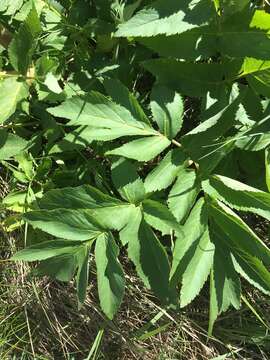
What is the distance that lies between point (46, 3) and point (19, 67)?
251 millimetres

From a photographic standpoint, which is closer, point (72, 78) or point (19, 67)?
point (19, 67)

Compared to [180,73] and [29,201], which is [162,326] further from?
[180,73]

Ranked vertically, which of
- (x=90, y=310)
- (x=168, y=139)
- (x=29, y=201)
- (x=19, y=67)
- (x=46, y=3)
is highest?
(x=46, y=3)

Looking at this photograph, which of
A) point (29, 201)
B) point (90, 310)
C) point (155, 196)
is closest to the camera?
point (155, 196)

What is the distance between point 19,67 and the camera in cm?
149

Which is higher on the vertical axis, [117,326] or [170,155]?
[170,155]

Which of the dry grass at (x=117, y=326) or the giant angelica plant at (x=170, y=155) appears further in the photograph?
the dry grass at (x=117, y=326)

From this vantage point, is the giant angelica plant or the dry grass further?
the dry grass

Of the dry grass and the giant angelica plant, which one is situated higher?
the giant angelica plant

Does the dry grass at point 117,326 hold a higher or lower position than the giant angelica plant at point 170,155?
lower

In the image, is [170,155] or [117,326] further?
[117,326]

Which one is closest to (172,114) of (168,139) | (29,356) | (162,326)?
(168,139)

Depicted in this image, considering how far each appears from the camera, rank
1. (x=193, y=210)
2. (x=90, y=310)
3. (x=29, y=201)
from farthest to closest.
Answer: (x=90, y=310) < (x=29, y=201) < (x=193, y=210)

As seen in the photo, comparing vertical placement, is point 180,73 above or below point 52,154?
above
